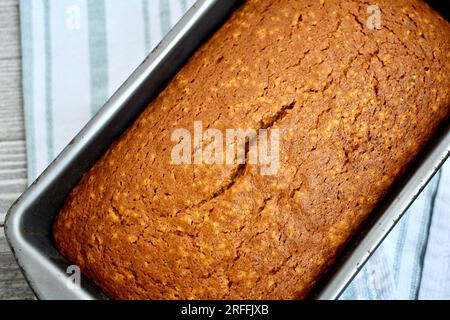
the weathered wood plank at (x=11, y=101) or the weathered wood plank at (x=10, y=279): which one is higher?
the weathered wood plank at (x=11, y=101)

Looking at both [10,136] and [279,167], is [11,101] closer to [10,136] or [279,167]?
[10,136]

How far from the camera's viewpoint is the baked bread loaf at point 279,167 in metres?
1.02

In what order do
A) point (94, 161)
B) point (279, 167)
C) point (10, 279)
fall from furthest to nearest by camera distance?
point (10, 279) → point (94, 161) → point (279, 167)

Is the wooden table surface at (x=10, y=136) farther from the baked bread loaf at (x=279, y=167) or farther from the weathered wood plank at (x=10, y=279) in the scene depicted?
the baked bread loaf at (x=279, y=167)

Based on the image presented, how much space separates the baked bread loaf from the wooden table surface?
1.10ft

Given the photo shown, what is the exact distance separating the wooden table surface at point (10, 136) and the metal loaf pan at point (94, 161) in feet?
1.05

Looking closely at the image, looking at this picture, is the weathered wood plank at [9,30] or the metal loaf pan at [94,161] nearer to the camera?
the metal loaf pan at [94,161]

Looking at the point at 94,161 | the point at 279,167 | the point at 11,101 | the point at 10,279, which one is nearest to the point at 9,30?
the point at 11,101

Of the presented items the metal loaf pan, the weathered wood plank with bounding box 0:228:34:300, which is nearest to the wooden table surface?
the weathered wood plank with bounding box 0:228:34:300

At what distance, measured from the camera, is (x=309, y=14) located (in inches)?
42.7

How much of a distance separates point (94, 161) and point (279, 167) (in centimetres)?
38

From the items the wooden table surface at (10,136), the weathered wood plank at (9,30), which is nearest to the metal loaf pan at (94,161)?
the wooden table surface at (10,136)

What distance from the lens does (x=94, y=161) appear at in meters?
1.12
